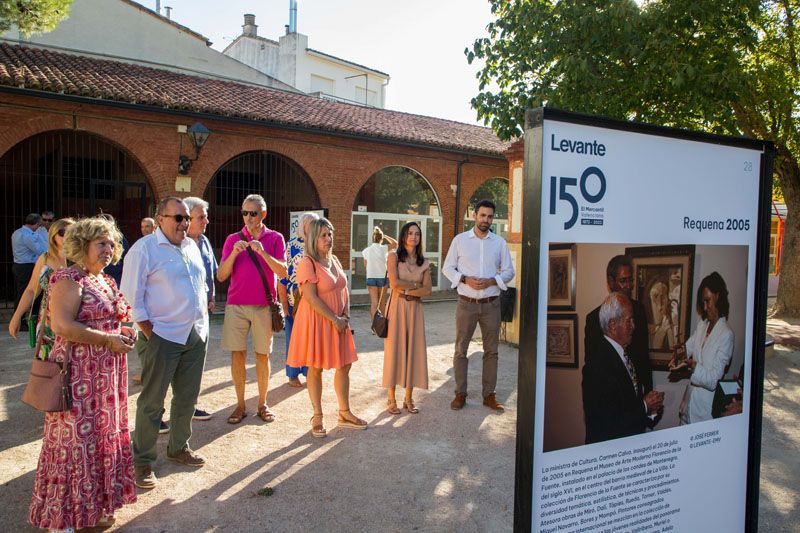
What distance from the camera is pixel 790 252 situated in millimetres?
13117

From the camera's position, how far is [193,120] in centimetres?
1377

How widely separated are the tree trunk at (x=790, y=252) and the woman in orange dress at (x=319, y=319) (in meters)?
11.3

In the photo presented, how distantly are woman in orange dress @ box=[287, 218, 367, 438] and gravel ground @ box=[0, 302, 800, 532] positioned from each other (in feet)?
1.86

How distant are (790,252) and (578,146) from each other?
13.8 meters

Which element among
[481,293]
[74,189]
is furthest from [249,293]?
[74,189]

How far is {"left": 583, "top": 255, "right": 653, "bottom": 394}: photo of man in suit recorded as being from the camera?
6.46 feet

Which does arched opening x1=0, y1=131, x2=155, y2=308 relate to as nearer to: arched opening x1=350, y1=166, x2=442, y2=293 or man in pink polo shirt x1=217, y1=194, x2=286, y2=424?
arched opening x1=350, y1=166, x2=442, y2=293

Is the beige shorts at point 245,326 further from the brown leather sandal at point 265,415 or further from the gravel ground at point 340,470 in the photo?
the gravel ground at point 340,470

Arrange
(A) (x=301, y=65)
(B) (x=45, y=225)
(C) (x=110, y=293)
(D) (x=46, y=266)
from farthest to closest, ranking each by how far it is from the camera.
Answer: (A) (x=301, y=65) → (B) (x=45, y=225) → (D) (x=46, y=266) → (C) (x=110, y=293)

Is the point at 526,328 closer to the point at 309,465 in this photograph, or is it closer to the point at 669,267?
the point at 669,267

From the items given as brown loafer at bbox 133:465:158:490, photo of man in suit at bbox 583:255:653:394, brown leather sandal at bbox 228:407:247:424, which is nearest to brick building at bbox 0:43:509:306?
brown leather sandal at bbox 228:407:247:424

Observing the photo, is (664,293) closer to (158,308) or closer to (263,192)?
(158,308)

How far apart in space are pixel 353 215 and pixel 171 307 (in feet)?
43.1

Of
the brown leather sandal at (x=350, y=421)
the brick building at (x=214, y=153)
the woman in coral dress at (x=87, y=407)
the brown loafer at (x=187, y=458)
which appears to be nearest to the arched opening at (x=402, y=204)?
the brick building at (x=214, y=153)
